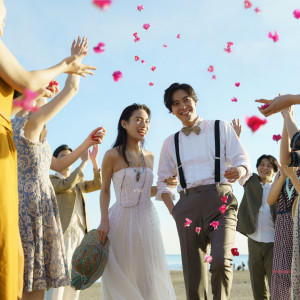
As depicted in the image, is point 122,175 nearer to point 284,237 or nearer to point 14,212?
point 284,237

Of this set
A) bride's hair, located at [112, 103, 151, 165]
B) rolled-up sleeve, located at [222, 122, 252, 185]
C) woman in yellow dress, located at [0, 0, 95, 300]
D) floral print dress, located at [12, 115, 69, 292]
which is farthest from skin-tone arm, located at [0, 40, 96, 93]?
bride's hair, located at [112, 103, 151, 165]

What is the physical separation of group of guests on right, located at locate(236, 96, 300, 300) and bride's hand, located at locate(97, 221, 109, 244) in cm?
177

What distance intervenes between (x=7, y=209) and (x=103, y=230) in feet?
9.65

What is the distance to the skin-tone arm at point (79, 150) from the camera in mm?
4246

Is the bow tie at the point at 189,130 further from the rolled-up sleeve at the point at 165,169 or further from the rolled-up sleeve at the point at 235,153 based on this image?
the rolled-up sleeve at the point at 235,153

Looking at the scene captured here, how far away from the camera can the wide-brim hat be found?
5.03m

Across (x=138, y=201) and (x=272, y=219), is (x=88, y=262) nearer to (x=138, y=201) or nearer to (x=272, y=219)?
(x=138, y=201)

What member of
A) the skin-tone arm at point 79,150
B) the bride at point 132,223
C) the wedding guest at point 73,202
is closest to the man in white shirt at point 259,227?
the bride at point 132,223

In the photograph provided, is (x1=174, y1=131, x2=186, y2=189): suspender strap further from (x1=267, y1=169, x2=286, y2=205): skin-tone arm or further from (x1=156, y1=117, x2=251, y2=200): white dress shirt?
(x1=267, y1=169, x2=286, y2=205): skin-tone arm

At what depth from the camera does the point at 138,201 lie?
5613 millimetres

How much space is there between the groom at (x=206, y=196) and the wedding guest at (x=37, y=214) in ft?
4.49

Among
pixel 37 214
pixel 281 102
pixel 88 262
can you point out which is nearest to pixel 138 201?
pixel 88 262

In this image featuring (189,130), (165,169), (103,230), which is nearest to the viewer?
(189,130)

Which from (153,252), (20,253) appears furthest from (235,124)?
(20,253)
